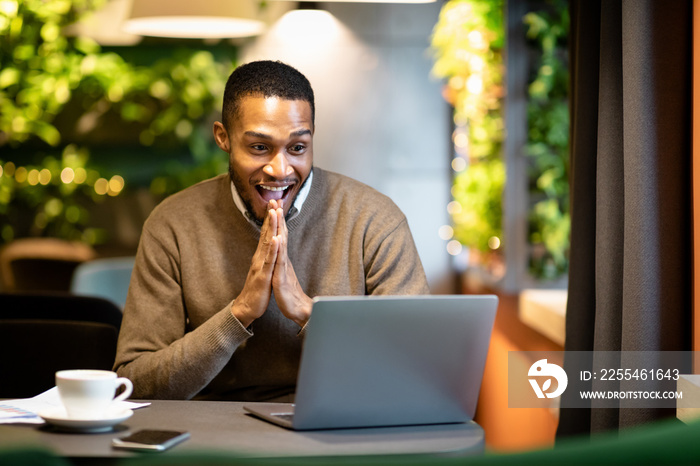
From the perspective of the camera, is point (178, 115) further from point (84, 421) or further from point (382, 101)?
point (84, 421)

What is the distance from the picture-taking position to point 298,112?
188cm

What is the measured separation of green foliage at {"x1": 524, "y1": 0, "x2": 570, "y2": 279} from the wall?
123 centimetres

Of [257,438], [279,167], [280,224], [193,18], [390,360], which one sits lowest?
[257,438]

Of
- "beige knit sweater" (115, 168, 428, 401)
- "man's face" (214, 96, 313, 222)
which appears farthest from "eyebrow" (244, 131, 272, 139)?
"beige knit sweater" (115, 168, 428, 401)

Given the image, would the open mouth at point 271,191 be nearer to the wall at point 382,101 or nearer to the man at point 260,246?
the man at point 260,246

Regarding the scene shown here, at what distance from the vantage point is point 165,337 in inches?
72.6

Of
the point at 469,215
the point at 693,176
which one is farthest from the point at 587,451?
the point at 469,215

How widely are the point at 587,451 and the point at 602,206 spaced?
1439 mm

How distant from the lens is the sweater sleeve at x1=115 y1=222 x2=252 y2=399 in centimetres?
169

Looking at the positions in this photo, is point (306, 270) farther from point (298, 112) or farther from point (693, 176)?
point (693, 176)

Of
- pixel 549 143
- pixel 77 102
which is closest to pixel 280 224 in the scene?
pixel 549 143

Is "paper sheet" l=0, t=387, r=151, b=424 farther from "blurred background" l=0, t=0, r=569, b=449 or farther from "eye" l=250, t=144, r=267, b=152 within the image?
"blurred background" l=0, t=0, r=569, b=449

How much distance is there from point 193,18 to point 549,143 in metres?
1.56

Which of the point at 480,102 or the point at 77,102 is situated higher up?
the point at 77,102
